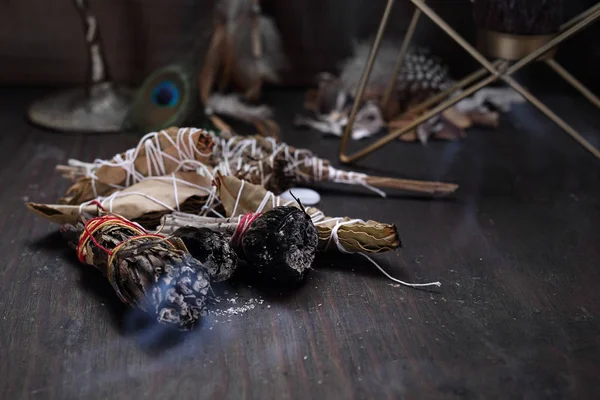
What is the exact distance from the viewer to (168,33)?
2.16 m

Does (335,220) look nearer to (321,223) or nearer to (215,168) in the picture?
(321,223)

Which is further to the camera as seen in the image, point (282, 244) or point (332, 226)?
point (332, 226)

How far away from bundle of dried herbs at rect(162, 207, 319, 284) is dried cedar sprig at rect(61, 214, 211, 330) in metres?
0.10

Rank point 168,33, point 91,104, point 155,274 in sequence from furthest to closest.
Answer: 1. point 168,33
2. point 91,104
3. point 155,274

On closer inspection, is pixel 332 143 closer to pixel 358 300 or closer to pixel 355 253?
pixel 355 253

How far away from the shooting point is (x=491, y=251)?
1.36 metres

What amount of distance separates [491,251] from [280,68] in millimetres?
1064

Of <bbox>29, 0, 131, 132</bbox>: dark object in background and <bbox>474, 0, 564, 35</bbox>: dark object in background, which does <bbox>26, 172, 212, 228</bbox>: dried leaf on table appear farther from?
<bbox>474, 0, 564, 35</bbox>: dark object in background

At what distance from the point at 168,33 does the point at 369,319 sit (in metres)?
1.35

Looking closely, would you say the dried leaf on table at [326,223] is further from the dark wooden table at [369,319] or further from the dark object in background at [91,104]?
the dark object in background at [91,104]

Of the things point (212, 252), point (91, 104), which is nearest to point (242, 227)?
point (212, 252)

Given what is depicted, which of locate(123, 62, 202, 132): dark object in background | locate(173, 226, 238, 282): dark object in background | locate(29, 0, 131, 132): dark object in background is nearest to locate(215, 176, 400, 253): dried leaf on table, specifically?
locate(173, 226, 238, 282): dark object in background

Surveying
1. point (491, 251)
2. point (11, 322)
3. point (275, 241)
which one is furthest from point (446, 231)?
point (11, 322)

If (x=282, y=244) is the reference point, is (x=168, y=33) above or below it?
below
